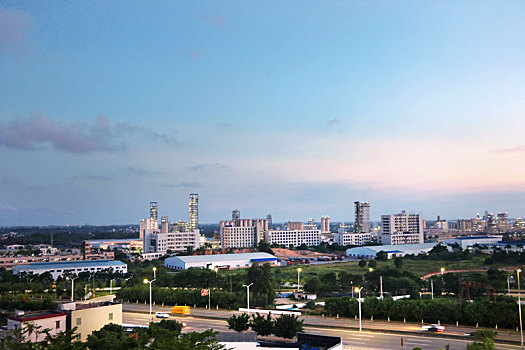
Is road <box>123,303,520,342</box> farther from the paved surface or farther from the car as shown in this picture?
the car

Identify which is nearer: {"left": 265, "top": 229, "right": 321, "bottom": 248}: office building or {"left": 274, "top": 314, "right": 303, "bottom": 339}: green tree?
{"left": 274, "top": 314, "right": 303, "bottom": 339}: green tree

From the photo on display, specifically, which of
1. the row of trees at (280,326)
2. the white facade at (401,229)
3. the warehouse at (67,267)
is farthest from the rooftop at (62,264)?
the white facade at (401,229)

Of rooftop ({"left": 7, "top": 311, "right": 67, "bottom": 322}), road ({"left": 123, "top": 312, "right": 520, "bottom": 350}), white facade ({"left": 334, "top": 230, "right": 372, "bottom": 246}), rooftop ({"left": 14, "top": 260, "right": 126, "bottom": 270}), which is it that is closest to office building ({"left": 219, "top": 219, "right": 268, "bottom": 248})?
white facade ({"left": 334, "top": 230, "right": 372, "bottom": 246})

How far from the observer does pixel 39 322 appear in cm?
2941

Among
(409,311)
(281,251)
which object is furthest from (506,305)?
(281,251)

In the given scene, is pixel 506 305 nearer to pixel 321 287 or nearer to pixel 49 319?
→ pixel 321 287

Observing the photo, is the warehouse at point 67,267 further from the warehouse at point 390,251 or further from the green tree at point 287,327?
the green tree at point 287,327

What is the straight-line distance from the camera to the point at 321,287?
57062 mm

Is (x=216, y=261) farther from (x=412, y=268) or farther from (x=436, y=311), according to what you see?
(x=436, y=311)

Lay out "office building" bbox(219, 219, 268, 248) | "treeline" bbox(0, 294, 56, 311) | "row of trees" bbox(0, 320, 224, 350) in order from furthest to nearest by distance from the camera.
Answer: "office building" bbox(219, 219, 268, 248) → "treeline" bbox(0, 294, 56, 311) → "row of trees" bbox(0, 320, 224, 350)

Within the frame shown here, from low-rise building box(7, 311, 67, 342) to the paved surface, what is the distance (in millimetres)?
10162

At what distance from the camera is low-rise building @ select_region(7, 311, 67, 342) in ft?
94.0

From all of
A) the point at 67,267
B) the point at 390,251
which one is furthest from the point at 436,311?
the point at 390,251

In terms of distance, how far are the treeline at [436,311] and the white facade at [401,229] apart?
111137mm
